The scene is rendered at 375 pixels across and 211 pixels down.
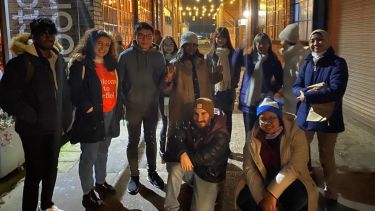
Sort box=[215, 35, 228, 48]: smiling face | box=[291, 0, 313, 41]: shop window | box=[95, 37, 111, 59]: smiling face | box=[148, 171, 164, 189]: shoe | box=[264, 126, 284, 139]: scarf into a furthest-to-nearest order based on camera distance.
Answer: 1. box=[291, 0, 313, 41]: shop window
2. box=[215, 35, 228, 48]: smiling face
3. box=[148, 171, 164, 189]: shoe
4. box=[95, 37, 111, 59]: smiling face
5. box=[264, 126, 284, 139]: scarf

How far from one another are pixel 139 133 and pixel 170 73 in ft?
2.67

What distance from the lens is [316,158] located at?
223 inches

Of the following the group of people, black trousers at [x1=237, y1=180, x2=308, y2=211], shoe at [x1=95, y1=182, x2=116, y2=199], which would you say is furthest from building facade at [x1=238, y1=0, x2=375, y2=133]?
shoe at [x1=95, y1=182, x2=116, y2=199]

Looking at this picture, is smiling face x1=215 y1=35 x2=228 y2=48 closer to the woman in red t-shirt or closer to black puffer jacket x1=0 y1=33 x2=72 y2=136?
the woman in red t-shirt

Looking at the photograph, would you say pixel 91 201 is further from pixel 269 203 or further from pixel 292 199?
pixel 292 199

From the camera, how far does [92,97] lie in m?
3.96

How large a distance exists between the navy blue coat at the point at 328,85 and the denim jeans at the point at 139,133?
1719 millimetres

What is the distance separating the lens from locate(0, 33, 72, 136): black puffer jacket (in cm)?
337

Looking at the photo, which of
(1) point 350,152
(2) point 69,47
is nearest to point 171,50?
(2) point 69,47

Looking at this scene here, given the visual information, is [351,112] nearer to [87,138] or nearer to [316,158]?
[316,158]

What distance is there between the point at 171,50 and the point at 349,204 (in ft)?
11.4

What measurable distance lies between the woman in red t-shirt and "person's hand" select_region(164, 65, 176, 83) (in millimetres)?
541

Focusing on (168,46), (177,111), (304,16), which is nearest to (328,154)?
(177,111)

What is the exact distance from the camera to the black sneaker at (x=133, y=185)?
452cm
